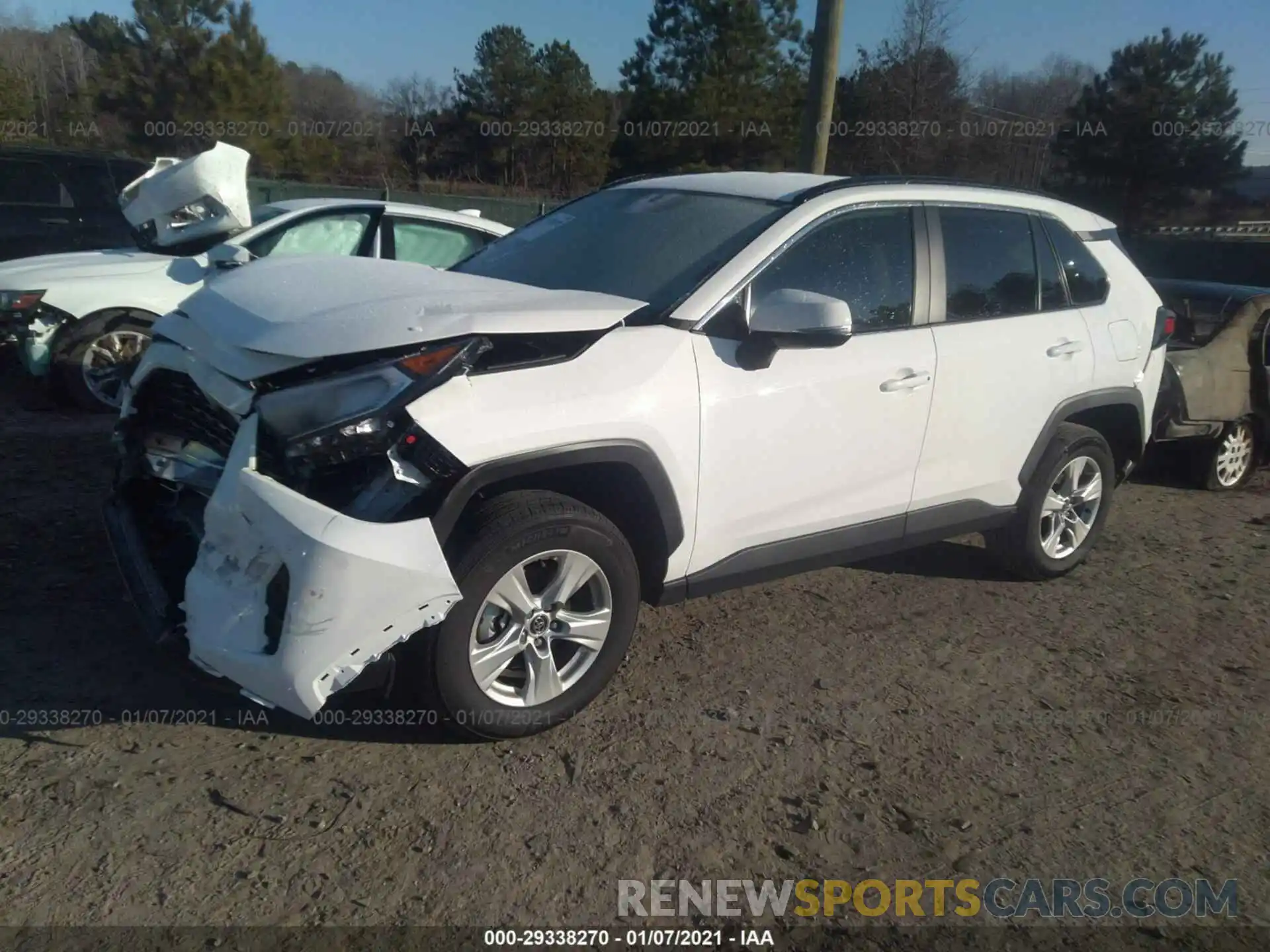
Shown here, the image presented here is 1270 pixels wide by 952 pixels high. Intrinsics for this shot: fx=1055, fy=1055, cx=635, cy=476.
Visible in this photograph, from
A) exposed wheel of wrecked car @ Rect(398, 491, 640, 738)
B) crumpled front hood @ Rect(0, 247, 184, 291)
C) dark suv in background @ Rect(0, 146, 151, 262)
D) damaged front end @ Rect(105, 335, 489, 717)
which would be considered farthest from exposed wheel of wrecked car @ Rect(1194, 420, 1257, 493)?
dark suv in background @ Rect(0, 146, 151, 262)

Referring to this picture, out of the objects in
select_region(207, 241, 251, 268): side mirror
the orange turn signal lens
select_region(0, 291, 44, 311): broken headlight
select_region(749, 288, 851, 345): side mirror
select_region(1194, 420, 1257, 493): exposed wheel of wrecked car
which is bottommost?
select_region(1194, 420, 1257, 493): exposed wheel of wrecked car

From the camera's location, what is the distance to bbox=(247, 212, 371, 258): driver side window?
7617mm

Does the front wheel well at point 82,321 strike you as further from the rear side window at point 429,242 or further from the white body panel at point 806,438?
the white body panel at point 806,438

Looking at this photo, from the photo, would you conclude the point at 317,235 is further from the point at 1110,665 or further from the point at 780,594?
the point at 1110,665

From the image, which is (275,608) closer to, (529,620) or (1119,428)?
(529,620)

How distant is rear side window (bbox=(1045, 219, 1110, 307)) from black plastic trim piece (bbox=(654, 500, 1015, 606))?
1120 mm

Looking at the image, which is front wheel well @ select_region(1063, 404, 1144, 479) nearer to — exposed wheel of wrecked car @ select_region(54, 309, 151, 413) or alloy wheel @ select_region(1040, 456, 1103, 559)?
alloy wheel @ select_region(1040, 456, 1103, 559)

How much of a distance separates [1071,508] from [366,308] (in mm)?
3662

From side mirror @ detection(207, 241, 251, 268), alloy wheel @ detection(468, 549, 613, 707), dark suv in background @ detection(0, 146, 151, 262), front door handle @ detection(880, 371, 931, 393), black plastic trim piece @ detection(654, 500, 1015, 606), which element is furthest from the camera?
dark suv in background @ detection(0, 146, 151, 262)

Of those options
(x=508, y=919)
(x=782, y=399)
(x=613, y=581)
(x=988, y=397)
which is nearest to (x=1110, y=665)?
(x=988, y=397)

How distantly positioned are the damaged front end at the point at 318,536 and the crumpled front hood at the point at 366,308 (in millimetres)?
87

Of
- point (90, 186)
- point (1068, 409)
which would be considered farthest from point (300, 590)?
point (90, 186)

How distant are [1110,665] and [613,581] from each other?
2.34 m

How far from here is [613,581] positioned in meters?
3.52
